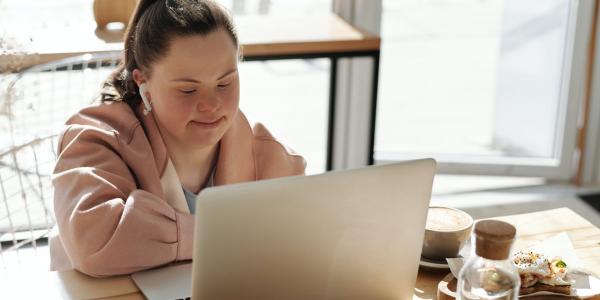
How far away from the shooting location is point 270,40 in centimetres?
A: 254

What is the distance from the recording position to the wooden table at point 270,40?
2363 mm

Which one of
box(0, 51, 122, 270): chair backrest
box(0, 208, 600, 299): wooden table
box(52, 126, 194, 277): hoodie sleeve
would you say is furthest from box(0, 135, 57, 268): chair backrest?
box(0, 208, 600, 299): wooden table

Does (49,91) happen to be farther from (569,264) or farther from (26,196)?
(569,264)

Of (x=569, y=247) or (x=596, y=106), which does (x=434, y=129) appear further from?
(x=569, y=247)

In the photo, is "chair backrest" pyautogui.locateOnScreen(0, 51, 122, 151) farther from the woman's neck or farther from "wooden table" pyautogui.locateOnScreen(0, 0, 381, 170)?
the woman's neck

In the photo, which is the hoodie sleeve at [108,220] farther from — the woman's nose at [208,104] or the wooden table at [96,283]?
the woman's nose at [208,104]

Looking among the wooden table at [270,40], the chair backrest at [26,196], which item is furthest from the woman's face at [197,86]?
the wooden table at [270,40]

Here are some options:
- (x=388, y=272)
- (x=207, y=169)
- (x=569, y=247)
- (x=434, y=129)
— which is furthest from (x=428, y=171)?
(x=434, y=129)

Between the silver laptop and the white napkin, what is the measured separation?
19 centimetres

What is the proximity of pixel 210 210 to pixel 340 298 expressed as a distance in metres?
0.25

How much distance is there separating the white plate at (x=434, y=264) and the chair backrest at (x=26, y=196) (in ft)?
2.82

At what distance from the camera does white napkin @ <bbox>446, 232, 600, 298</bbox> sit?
1228 mm

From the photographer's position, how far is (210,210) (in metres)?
0.96

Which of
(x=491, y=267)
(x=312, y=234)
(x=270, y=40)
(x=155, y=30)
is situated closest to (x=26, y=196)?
(x=270, y=40)
